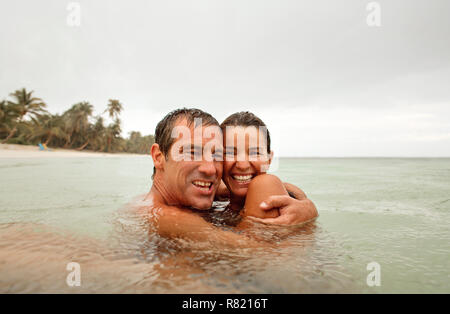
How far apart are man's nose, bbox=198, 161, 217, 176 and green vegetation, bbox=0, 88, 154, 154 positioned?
44.4m

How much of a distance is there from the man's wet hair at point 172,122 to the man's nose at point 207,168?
0.44 meters

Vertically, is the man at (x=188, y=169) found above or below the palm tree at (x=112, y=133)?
below

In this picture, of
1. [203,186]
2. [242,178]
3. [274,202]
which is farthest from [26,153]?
[274,202]

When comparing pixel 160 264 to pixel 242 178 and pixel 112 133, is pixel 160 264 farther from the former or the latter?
pixel 112 133

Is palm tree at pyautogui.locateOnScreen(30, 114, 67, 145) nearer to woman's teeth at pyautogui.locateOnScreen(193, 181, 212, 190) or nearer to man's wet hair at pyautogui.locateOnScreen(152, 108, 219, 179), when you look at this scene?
man's wet hair at pyautogui.locateOnScreen(152, 108, 219, 179)

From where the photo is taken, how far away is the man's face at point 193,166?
9.44ft

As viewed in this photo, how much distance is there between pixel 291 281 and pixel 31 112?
48.5 meters

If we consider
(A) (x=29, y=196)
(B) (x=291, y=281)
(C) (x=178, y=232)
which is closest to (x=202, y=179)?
(C) (x=178, y=232)

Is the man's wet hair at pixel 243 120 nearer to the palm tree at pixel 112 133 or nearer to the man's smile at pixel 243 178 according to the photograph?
the man's smile at pixel 243 178

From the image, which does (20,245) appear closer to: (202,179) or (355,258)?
(202,179)

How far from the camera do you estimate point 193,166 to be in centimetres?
290

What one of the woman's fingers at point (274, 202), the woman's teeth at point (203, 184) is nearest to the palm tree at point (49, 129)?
the woman's teeth at point (203, 184)

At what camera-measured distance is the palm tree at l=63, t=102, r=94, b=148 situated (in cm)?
4567

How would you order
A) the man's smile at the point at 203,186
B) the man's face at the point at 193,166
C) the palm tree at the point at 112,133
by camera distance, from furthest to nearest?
the palm tree at the point at 112,133 → the man's smile at the point at 203,186 → the man's face at the point at 193,166
